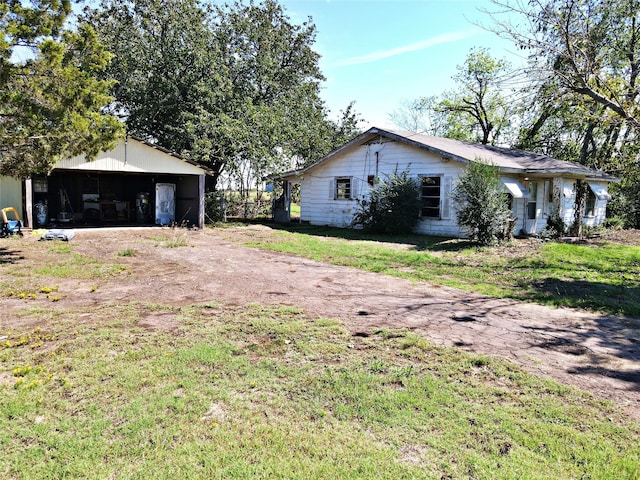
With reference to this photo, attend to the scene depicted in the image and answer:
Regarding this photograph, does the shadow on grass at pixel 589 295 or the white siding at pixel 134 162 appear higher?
the white siding at pixel 134 162

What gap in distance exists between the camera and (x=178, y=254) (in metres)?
9.91

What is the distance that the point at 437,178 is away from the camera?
1452 centimetres

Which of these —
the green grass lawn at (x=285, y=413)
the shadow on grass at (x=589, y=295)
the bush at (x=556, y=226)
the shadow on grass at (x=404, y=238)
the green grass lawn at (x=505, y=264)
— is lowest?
the green grass lawn at (x=285, y=413)

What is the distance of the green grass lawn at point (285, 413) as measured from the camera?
2318 mm

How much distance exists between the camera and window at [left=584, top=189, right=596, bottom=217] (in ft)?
60.0

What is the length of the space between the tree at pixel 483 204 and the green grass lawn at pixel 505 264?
525 millimetres

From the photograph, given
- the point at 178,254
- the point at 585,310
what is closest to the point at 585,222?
the point at 585,310

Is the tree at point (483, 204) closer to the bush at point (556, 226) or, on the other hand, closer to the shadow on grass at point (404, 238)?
the shadow on grass at point (404, 238)

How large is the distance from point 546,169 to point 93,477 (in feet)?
48.8

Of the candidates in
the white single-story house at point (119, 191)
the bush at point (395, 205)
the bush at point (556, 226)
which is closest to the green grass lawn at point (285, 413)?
the bush at point (395, 205)

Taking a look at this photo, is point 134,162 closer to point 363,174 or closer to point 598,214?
point 363,174

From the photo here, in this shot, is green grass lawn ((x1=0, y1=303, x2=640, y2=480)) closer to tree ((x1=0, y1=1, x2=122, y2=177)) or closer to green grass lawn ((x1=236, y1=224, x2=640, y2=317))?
green grass lawn ((x1=236, y1=224, x2=640, y2=317))

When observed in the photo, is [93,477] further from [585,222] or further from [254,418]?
[585,222]

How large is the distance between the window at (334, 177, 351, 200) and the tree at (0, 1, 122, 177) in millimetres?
10685
